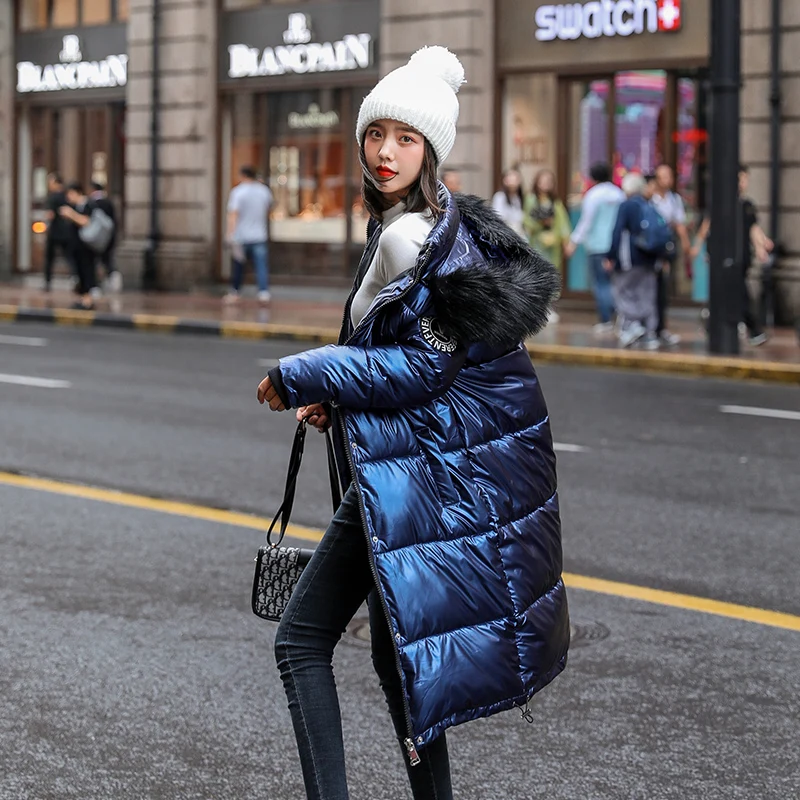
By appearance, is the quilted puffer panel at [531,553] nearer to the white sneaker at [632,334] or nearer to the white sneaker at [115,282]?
the white sneaker at [632,334]

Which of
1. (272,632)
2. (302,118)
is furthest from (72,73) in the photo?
(272,632)

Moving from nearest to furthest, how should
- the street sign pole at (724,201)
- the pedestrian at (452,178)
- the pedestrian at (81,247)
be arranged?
the street sign pole at (724,201)
the pedestrian at (452,178)
the pedestrian at (81,247)

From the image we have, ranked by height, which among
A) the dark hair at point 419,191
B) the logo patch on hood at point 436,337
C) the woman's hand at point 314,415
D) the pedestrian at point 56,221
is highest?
the pedestrian at point 56,221

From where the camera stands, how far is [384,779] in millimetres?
4355

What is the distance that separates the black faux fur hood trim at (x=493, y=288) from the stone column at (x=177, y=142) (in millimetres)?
22606

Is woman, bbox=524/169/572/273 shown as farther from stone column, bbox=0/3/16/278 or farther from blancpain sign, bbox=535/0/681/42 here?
stone column, bbox=0/3/16/278

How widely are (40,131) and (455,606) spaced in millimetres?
27712

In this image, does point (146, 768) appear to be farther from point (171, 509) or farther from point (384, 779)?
point (171, 509)

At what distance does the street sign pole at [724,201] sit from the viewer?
1584 cm

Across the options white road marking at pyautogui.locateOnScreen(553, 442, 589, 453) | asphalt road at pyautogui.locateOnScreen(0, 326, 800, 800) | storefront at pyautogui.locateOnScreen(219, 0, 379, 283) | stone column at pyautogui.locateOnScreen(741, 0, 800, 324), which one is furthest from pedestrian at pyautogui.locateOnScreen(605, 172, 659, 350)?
storefront at pyautogui.locateOnScreen(219, 0, 379, 283)

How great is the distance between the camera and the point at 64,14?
95.5 feet

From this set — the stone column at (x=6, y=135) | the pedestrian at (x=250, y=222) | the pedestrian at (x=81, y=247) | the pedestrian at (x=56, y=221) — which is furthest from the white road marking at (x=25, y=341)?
the stone column at (x=6, y=135)

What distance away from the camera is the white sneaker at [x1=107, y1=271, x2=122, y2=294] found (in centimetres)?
2694

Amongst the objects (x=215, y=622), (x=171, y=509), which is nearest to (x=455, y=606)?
(x=215, y=622)
